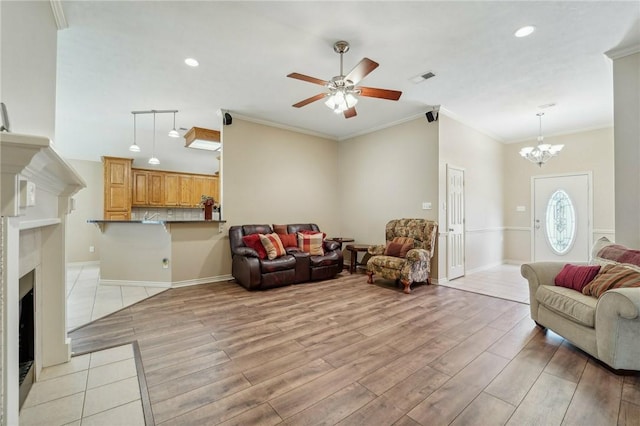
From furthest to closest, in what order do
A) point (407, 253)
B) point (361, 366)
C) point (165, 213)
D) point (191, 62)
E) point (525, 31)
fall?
point (165, 213) < point (407, 253) < point (191, 62) < point (525, 31) < point (361, 366)

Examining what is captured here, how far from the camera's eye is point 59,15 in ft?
7.48

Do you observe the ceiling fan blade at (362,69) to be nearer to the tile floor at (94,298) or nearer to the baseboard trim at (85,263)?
the tile floor at (94,298)

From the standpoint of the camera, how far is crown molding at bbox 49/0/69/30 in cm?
217

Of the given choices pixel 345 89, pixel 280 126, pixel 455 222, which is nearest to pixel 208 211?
pixel 280 126

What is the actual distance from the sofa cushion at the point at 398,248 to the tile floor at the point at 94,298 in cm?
357

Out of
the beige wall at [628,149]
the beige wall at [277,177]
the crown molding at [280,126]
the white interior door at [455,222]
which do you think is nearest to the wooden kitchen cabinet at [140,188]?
the beige wall at [277,177]

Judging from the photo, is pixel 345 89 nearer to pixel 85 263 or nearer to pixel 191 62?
pixel 191 62

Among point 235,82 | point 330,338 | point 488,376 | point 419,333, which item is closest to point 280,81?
point 235,82

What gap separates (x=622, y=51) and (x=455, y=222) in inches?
112

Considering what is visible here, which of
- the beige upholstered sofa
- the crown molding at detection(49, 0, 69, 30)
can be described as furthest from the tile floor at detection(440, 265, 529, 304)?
the crown molding at detection(49, 0, 69, 30)

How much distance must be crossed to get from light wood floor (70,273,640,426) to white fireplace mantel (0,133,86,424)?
45 cm

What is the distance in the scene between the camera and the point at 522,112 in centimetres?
461

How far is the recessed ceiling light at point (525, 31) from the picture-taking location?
252cm

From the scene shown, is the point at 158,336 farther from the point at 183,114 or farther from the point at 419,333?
the point at 183,114
